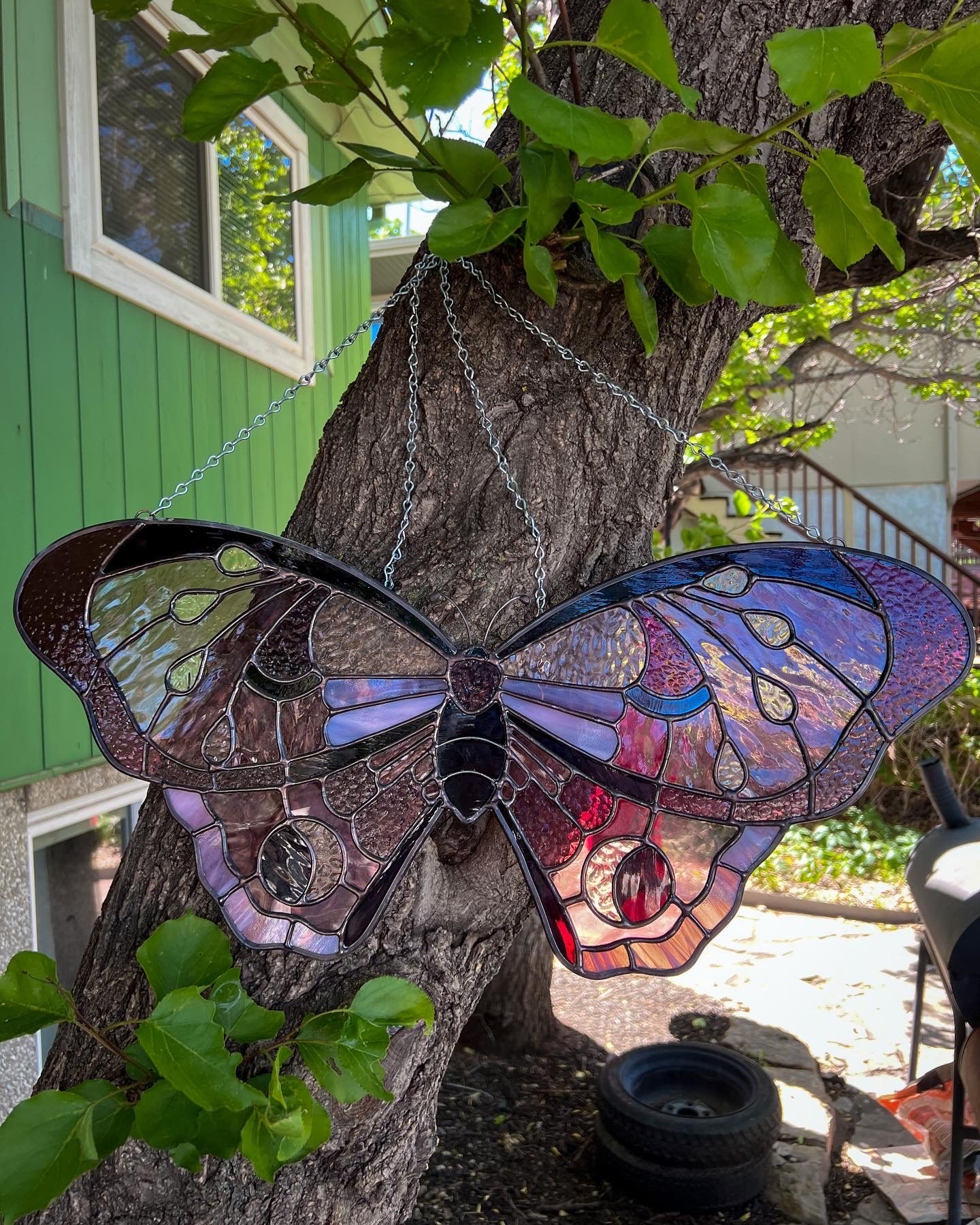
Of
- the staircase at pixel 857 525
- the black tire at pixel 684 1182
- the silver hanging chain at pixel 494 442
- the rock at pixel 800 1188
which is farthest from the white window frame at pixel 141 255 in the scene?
the staircase at pixel 857 525

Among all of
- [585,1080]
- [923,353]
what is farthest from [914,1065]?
[923,353]

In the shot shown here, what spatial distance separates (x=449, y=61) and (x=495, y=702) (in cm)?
68

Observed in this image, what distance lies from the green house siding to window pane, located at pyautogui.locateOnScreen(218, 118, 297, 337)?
0.52 metres

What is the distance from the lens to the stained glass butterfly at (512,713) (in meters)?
A: 1.03

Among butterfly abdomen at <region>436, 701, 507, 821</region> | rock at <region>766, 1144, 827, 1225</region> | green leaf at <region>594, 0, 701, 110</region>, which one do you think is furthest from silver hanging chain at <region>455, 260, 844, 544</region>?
rock at <region>766, 1144, 827, 1225</region>

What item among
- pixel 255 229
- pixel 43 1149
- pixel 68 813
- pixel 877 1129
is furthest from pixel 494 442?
pixel 255 229

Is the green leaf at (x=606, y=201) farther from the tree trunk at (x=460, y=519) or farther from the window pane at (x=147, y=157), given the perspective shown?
the window pane at (x=147, y=157)

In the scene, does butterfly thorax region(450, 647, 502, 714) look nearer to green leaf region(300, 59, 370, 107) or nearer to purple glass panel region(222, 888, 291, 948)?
purple glass panel region(222, 888, 291, 948)

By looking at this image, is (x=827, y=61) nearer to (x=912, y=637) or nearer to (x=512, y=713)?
(x=912, y=637)

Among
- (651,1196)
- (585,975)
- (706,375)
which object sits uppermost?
(706,375)

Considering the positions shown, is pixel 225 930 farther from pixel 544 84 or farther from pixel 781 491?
pixel 781 491

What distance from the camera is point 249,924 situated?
108 cm

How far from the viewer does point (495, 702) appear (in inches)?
41.0

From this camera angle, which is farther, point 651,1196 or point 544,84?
point 651,1196
